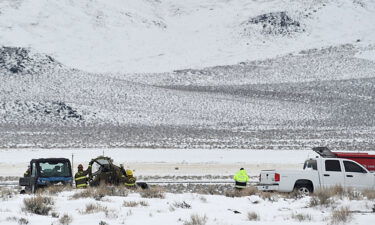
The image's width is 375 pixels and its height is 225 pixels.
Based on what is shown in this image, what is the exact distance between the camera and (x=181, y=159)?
43844 millimetres

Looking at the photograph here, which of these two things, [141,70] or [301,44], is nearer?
[141,70]

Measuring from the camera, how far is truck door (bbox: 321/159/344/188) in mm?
19234

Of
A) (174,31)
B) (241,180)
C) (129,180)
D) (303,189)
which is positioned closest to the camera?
(129,180)

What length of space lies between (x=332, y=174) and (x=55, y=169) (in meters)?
8.22

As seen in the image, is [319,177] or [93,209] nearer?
[93,209]

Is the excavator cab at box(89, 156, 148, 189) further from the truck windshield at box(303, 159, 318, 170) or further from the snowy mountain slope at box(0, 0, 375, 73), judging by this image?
the snowy mountain slope at box(0, 0, 375, 73)

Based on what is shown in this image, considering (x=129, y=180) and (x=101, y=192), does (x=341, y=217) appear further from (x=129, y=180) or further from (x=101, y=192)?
(x=129, y=180)

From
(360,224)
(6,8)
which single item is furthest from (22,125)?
(6,8)

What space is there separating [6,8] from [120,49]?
30.5 meters

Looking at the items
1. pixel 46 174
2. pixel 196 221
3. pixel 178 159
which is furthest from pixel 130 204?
pixel 178 159

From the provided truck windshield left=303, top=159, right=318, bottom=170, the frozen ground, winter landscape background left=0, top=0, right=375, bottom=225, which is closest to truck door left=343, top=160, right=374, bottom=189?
truck windshield left=303, top=159, right=318, bottom=170

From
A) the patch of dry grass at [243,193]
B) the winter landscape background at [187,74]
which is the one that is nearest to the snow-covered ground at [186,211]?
the patch of dry grass at [243,193]

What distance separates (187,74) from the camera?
424 ft

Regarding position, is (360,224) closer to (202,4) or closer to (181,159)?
(181,159)
